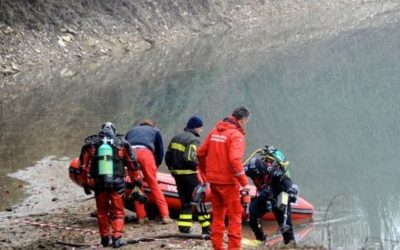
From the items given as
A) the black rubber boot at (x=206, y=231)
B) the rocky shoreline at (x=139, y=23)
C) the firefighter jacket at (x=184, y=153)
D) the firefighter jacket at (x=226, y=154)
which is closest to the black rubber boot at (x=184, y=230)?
the black rubber boot at (x=206, y=231)

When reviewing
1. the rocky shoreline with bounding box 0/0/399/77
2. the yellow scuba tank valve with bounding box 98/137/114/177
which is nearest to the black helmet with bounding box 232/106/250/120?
the yellow scuba tank valve with bounding box 98/137/114/177

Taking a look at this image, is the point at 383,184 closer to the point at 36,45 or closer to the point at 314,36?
the point at 36,45

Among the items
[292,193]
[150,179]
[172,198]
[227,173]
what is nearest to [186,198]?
[150,179]

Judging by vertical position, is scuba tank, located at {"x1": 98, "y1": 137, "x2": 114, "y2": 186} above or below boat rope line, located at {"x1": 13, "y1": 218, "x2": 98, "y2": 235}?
above

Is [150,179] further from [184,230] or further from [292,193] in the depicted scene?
[292,193]

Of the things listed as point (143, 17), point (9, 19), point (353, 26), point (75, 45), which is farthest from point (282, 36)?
point (9, 19)

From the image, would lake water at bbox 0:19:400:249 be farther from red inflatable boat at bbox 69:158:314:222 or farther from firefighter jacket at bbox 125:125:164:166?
firefighter jacket at bbox 125:125:164:166

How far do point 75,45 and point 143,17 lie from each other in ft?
21.7

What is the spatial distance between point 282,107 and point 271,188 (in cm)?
1430

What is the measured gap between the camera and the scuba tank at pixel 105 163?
8.43 m

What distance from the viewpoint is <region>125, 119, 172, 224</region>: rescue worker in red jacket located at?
10.6m

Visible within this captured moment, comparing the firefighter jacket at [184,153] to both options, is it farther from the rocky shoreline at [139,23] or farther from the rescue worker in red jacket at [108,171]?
the rocky shoreline at [139,23]

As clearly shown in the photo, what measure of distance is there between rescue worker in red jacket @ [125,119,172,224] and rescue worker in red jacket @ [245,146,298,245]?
4.53ft

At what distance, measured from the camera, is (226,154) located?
786cm
